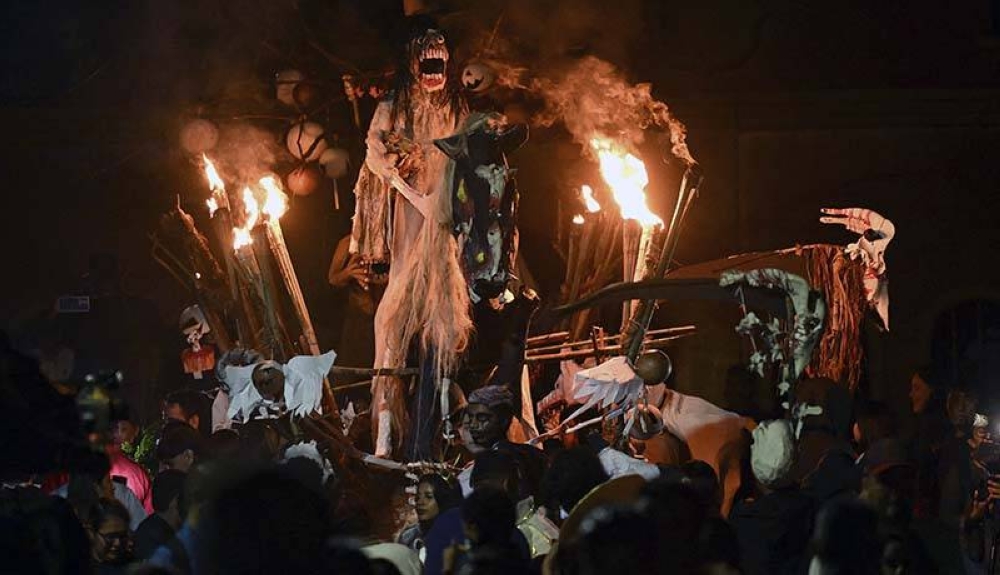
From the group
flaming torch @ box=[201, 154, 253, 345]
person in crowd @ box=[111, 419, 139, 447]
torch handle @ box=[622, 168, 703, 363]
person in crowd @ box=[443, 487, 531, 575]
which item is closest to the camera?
person in crowd @ box=[443, 487, 531, 575]

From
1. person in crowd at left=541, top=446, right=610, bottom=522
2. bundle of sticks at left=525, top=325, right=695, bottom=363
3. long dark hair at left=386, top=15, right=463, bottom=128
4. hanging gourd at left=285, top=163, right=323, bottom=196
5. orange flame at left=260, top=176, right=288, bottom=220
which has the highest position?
long dark hair at left=386, top=15, right=463, bottom=128

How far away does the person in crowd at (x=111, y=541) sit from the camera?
7465 millimetres

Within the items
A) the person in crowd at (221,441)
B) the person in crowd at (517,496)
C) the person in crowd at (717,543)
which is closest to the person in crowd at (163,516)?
the person in crowd at (221,441)

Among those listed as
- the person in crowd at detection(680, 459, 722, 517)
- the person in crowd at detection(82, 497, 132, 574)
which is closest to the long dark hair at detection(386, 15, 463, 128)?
the person in crowd at detection(680, 459, 722, 517)

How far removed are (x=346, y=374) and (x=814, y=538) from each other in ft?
25.2

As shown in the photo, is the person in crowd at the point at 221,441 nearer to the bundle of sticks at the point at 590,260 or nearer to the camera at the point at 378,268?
the camera at the point at 378,268

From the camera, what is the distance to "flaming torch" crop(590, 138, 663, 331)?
13406 mm

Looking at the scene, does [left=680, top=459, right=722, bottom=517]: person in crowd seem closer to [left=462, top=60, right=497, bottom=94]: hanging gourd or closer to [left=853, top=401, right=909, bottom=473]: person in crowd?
[left=853, top=401, right=909, bottom=473]: person in crowd

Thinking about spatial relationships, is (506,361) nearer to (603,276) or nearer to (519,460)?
(603,276)

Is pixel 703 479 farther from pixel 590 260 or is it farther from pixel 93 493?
pixel 590 260

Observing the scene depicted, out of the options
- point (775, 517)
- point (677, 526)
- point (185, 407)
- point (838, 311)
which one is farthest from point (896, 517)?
point (185, 407)

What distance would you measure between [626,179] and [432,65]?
67.5 inches

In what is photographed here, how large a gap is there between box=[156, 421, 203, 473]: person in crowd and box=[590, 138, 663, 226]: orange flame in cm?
418

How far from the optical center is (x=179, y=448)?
34.2ft
